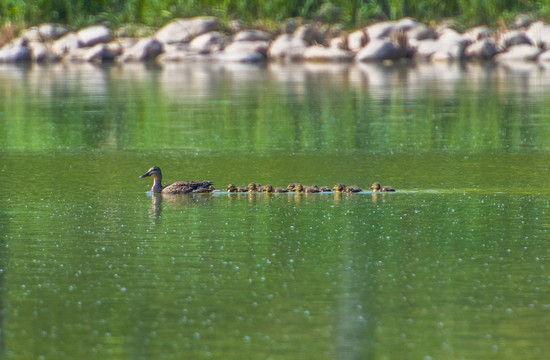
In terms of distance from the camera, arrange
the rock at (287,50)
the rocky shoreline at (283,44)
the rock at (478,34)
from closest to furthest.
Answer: the rocky shoreline at (283,44) → the rock at (478,34) → the rock at (287,50)

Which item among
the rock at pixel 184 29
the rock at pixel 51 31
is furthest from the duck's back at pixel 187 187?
the rock at pixel 51 31

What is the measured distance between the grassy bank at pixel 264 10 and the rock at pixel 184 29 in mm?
796

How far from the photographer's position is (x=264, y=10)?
193 feet

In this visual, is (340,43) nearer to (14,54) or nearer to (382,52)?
(382,52)

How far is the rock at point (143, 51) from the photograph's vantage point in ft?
188

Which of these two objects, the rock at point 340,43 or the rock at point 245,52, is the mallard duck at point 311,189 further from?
the rock at point 340,43

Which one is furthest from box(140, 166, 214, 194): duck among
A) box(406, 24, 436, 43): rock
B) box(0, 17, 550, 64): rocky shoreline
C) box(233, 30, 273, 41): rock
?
box(233, 30, 273, 41): rock

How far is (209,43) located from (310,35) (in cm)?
499

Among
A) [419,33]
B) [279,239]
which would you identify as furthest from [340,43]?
[279,239]

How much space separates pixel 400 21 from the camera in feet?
184

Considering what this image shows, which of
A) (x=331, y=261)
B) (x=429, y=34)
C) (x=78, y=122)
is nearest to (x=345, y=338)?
(x=331, y=261)

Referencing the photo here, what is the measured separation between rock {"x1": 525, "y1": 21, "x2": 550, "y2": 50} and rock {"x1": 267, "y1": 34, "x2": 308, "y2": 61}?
35.5ft

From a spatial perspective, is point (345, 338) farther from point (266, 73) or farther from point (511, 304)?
point (266, 73)

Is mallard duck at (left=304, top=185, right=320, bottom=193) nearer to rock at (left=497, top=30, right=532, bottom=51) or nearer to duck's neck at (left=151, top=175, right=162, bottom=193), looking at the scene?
duck's neck at (left=151, top=175, right=162, bottom=193)
